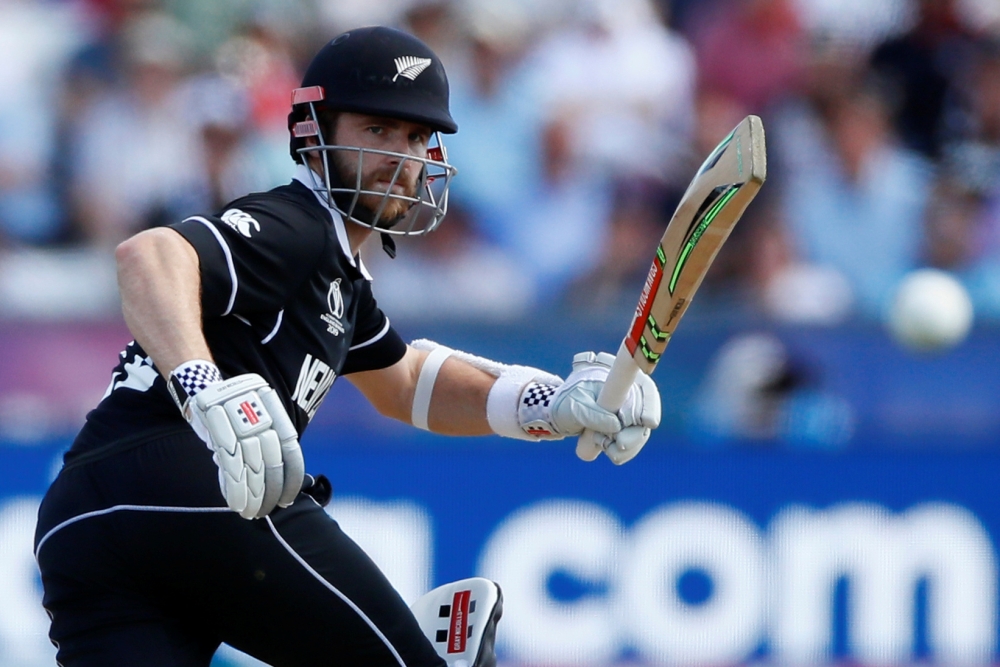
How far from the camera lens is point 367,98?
3.54 metres

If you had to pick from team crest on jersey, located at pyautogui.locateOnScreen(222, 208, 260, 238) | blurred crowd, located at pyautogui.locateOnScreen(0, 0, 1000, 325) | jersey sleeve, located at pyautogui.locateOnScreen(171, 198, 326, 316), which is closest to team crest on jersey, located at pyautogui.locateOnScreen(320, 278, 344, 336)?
jersey sleeve, located at pyautogui.locateOnScreen(171, 198, 326, 316)

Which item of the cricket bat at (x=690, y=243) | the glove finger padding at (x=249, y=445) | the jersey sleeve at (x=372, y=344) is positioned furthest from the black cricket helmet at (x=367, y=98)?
the glove finger padding at (x=249, y=445)

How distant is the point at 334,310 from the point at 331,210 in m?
0.23

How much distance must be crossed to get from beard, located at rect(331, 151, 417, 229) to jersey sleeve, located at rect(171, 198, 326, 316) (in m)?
0.25

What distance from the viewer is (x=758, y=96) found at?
856 centimetres

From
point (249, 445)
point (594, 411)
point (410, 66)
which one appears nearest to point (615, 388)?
point (594, 411)

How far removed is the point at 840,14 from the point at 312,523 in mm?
6394

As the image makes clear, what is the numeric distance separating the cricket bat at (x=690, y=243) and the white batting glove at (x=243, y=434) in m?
0.99

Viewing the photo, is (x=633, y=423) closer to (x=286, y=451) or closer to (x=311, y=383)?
(x=311, y=383)

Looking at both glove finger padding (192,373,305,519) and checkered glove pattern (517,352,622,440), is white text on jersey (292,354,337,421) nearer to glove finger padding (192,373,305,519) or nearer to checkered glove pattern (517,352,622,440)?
glove finger padding (192,373,305,519)

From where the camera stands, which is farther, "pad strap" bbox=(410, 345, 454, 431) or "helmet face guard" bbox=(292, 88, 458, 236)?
"pad strap" bbox=(410, 345, 454, 431)

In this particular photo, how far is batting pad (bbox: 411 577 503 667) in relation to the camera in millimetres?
3578

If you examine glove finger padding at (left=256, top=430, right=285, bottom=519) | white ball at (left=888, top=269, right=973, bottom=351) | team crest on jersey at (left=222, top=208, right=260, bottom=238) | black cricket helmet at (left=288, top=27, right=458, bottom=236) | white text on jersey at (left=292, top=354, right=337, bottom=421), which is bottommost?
glove finger padding at (left=256, top=430, right=285, bottom=519)

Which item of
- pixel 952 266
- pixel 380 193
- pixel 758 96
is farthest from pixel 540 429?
pixel 758 96
